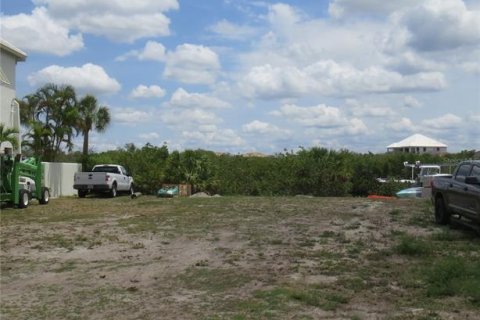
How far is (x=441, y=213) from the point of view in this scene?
15.4 metres

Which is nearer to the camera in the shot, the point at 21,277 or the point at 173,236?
the point at 21,277

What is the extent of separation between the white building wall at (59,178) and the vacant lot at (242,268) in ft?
56.4

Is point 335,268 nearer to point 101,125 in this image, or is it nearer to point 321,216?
point 321,216

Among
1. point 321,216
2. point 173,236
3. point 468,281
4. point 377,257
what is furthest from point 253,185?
point 468,281

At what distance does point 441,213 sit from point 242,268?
7.30 m

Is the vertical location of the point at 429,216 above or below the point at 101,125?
below

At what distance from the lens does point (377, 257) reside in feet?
36.0

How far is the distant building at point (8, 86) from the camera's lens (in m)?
33.2

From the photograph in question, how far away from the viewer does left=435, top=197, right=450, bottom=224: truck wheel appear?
1524 cm

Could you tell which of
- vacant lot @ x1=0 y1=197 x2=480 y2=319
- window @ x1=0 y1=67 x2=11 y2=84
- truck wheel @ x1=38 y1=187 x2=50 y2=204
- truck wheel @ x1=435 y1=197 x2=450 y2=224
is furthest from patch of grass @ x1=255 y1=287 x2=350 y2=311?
window @ x1=0 y1=67 x2=11 y2=84

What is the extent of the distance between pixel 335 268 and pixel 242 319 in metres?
3.36

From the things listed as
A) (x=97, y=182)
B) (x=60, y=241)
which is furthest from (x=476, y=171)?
(x=97, y=182)

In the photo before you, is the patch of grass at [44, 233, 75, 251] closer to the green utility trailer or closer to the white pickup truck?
the green utility trailer

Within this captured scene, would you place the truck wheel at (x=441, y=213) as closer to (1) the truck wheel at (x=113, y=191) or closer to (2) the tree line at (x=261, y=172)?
(2) the tree line at (x=261, y=172)
